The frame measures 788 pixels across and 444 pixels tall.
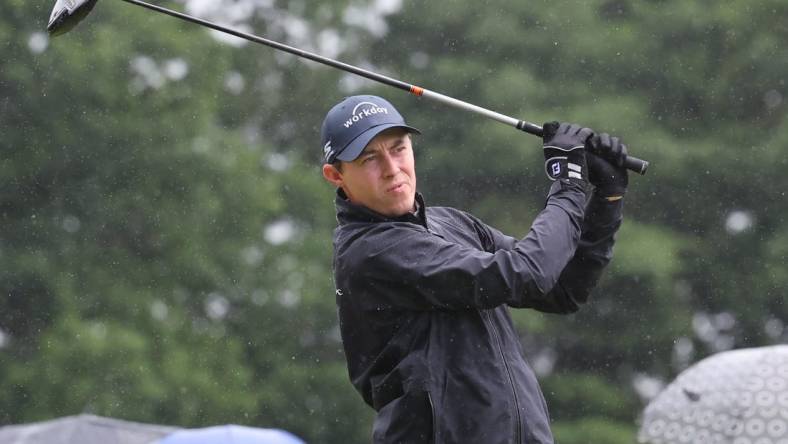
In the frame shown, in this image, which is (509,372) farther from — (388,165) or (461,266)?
(388,165)

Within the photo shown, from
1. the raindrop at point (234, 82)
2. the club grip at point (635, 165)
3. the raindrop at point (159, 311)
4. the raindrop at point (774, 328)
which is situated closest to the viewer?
the club grip at point (635, 165)

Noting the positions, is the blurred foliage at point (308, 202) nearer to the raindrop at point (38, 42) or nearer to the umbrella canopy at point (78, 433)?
the raindrop at point (38, 42)

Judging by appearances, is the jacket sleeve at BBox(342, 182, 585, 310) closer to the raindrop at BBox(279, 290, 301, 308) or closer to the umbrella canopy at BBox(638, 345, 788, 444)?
the umbrella canopy at BBox(638, 345, 788, 444)

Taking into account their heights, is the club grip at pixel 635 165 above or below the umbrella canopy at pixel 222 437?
above

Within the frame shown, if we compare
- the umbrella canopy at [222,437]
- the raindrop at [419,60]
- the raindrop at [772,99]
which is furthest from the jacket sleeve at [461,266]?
the raindrop at [772,99]

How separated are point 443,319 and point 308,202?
1375cm

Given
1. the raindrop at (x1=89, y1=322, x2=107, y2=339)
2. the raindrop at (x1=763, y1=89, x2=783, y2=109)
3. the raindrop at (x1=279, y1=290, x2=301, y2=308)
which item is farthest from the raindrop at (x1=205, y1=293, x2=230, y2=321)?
the raindrop at (x1=763, y1=89, x2=783, y2=109)

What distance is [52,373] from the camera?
1691 centimetres

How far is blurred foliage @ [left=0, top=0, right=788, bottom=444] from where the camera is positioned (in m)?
17.1

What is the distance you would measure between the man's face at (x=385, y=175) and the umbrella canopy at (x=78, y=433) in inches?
236

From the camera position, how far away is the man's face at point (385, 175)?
435 cm

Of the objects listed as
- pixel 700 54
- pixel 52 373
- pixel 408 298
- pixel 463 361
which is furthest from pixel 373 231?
pixel 700 54

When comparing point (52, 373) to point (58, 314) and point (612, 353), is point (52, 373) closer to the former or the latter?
point (58, 314)

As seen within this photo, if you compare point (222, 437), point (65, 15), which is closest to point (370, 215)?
point (65, 15)
